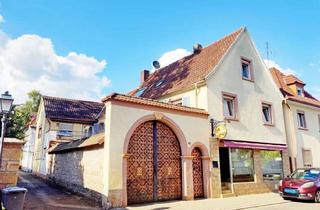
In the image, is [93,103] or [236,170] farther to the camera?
[93,103]

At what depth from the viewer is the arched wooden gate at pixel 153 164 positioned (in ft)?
41.3

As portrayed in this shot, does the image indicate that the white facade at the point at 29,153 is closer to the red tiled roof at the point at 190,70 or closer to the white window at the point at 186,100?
the red tiled roof at the point at 190,70

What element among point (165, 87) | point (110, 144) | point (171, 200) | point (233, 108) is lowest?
point (171, 200)

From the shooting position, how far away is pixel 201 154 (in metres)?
15.3

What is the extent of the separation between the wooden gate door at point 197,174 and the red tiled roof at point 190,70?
4.38 metres

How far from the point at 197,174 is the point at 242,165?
3741mm

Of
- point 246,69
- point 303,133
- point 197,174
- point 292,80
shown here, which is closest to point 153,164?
point 197,174

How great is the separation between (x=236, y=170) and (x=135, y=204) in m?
7.31

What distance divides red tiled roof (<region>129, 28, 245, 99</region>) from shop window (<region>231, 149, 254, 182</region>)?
5.19 m

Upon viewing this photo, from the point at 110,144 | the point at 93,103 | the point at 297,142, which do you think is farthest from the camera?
the point at 93,103

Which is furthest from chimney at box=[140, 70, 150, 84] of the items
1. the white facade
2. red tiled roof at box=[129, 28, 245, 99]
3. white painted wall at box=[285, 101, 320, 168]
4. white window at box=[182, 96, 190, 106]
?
the white facade

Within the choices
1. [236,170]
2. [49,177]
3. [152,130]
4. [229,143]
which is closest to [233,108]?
[229,143]

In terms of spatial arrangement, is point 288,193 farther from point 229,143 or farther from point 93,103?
point 93,103

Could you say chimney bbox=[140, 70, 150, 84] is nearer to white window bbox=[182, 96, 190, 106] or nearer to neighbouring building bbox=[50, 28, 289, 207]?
neighbouring building bbox=[50, 28, 289, 207]
